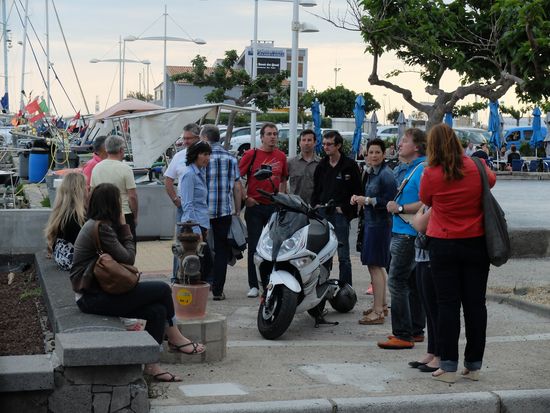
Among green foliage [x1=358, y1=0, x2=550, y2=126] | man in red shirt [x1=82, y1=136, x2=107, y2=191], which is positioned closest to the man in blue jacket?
man in red shirt [x1=82, y1=136, x2=107, y2=191]

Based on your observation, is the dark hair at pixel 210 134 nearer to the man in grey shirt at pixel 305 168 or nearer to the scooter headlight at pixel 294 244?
the man in grey shirt at pixel 305 168

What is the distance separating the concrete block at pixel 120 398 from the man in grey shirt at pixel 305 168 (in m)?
5.10

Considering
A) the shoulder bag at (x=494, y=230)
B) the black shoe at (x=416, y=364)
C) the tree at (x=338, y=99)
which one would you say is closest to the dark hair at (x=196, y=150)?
the black shoe at (x=416, y=364)

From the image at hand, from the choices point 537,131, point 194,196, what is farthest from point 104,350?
point 537,131

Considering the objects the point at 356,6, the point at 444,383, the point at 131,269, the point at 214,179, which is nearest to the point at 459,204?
the point at 444,383

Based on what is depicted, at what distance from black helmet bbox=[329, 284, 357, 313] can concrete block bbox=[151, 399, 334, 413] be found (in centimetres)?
353

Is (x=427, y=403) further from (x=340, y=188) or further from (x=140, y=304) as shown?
(x=340, y=188)

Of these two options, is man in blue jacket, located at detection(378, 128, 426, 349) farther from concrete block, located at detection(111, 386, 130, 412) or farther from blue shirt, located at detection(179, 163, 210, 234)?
concrete block, located at detection(111, 386, 130, 412)

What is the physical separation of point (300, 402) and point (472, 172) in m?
Result: 1.95

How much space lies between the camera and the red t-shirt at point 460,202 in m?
6.52

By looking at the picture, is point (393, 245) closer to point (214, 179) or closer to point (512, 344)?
point (512, 344)

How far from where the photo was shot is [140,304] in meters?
6.56

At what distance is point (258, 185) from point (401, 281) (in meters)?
3.04

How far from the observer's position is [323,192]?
32.5 ft
